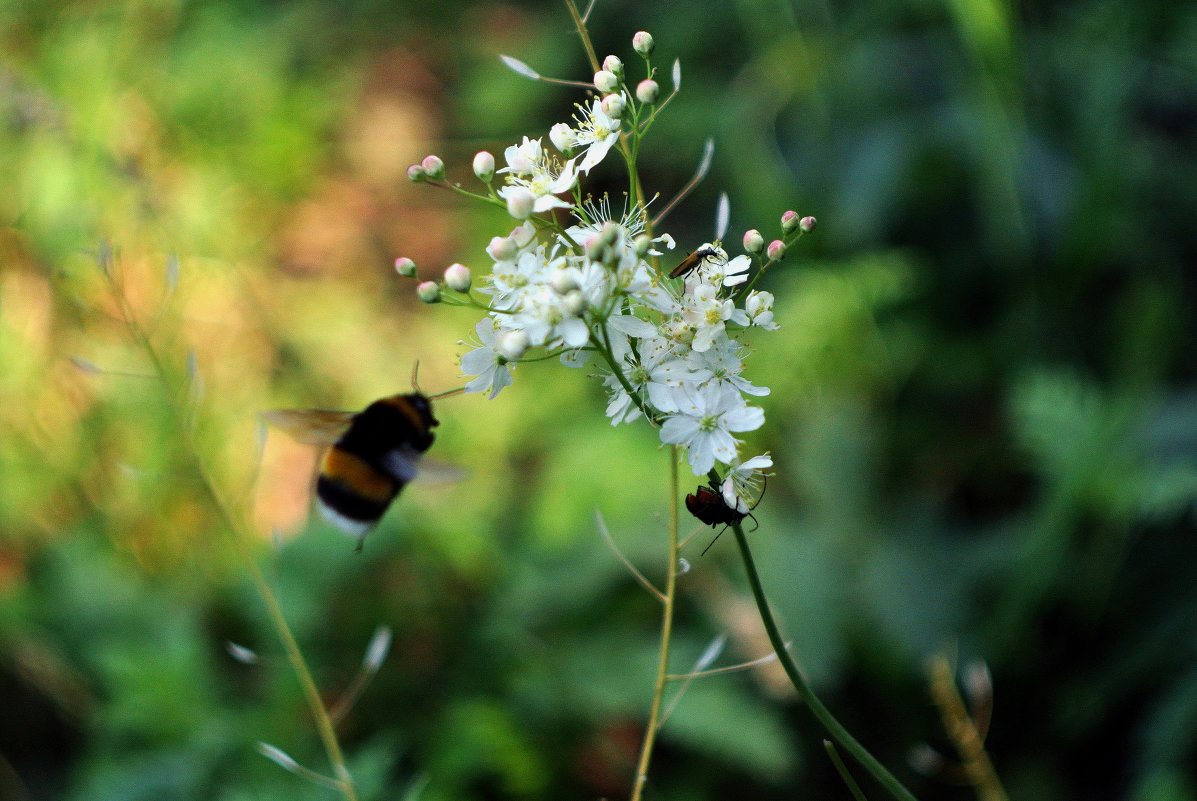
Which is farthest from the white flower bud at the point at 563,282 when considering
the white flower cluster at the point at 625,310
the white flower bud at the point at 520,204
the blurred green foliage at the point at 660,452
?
the blurred green foliage at the point at 660,452

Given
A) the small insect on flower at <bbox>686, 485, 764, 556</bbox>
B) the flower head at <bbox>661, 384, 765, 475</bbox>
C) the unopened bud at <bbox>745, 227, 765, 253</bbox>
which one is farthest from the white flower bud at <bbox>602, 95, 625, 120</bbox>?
the small insect on flower at <bbox>686, 485, 764, 556</bbox>

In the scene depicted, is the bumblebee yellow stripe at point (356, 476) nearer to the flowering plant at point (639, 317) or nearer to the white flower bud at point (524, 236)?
the flowering plant at point (639, 317)

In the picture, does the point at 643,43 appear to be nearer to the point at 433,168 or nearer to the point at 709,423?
the point at 433,168

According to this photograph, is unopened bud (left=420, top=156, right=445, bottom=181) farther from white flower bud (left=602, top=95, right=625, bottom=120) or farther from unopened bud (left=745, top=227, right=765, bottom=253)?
unopened bud (left=745, top=227, right=765, bottom=253)

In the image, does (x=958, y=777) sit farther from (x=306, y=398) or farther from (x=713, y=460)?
(x=306, y=398)

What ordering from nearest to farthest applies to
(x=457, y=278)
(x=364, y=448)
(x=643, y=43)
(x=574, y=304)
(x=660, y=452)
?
(x=574, y=304) → (x=457, y=278) → (x=643, y=43) → (x=364, y=448) → (x=660, y=452)

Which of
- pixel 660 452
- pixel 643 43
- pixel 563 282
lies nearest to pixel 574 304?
pixel 563 282
